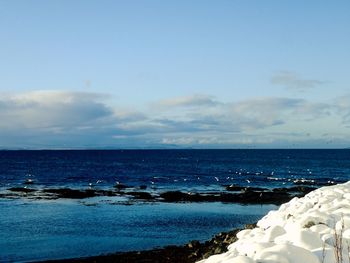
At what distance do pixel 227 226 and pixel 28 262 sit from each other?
45.4 ft

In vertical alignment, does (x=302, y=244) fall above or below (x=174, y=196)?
above

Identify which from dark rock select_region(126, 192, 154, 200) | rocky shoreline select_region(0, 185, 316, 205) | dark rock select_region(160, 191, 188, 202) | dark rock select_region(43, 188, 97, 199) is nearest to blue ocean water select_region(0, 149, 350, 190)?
rocky shoreline select_region(0, 185, 316, 205)

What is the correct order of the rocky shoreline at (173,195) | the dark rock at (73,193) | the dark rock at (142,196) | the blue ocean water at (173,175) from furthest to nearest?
1. the blue ocean water at (173,175)
2. the dark rock at (73,193)
3. the dark rock at (142,196)
4. the rocky shoreline at (173,195)

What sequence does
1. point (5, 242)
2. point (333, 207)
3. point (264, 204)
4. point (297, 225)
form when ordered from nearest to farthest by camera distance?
point (297, 225) < point (333, 207) < point (5, 242) < point (264, 204)

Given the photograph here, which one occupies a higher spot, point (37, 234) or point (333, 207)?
point (333, 207)

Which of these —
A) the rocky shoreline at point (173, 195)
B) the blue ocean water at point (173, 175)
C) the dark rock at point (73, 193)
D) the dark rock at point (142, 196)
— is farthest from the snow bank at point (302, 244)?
the blue ocean water at point (173, 175)

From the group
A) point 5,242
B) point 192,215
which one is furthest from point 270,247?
point 192,215

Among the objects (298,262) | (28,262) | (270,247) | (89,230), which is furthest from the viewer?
(89,230)

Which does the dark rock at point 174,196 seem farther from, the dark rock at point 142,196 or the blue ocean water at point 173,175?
the blue ocean water at point 173,175

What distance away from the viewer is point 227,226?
30.6 m

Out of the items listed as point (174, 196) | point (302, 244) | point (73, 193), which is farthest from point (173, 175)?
point (302, 244)

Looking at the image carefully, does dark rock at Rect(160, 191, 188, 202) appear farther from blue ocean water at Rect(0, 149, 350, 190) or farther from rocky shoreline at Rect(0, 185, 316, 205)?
blue ocean water at Rect(0, 149, 350, 190)

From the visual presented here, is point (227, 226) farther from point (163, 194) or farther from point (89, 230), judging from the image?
point (163, 194)

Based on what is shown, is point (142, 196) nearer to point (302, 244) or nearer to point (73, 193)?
point (73, 193)
